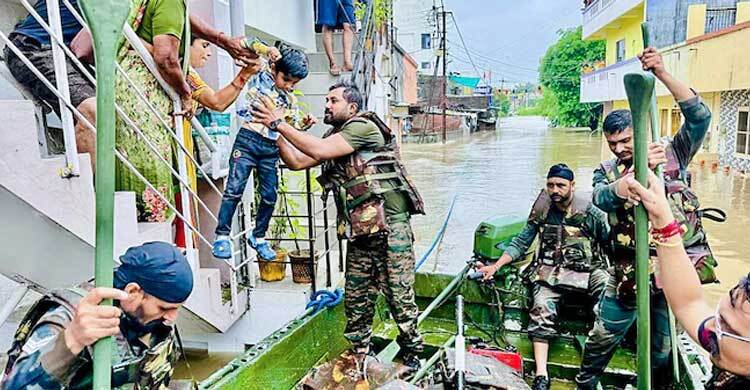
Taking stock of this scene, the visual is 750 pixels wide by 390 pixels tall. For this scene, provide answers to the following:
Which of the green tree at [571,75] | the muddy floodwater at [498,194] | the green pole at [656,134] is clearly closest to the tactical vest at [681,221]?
the green pole at [656,134]

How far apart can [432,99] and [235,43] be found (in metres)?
31.6

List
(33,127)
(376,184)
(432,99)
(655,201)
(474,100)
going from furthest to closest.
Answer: (474,100) < (432,99) < (376,184) < (33,127) < (655,201)

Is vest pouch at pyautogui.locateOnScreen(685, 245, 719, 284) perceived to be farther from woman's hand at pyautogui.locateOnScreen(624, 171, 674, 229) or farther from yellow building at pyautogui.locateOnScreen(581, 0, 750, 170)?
yellow building at pyautogui.locateOnScreen(581, 0, 750, 170)

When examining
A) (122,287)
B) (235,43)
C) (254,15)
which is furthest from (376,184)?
(254,15)

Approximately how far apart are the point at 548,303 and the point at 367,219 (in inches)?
55.9

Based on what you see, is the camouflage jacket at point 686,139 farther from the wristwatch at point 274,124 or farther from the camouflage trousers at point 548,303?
the wristwatch at point 274,124

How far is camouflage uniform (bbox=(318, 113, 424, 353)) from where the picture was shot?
290 cm

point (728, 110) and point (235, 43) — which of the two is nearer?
point (235, 43)

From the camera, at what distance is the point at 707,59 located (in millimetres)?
13008

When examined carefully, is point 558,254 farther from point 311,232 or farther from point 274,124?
point 274,124

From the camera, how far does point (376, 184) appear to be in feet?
9.61

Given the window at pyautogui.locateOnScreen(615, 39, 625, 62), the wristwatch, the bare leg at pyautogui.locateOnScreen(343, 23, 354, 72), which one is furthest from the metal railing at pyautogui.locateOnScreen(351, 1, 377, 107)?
the window at pyautogui.locateOnScreen(615, 39, 625, 62)

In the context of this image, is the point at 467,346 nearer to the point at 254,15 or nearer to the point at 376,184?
the point at 376,184

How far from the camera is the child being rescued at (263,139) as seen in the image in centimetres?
286
